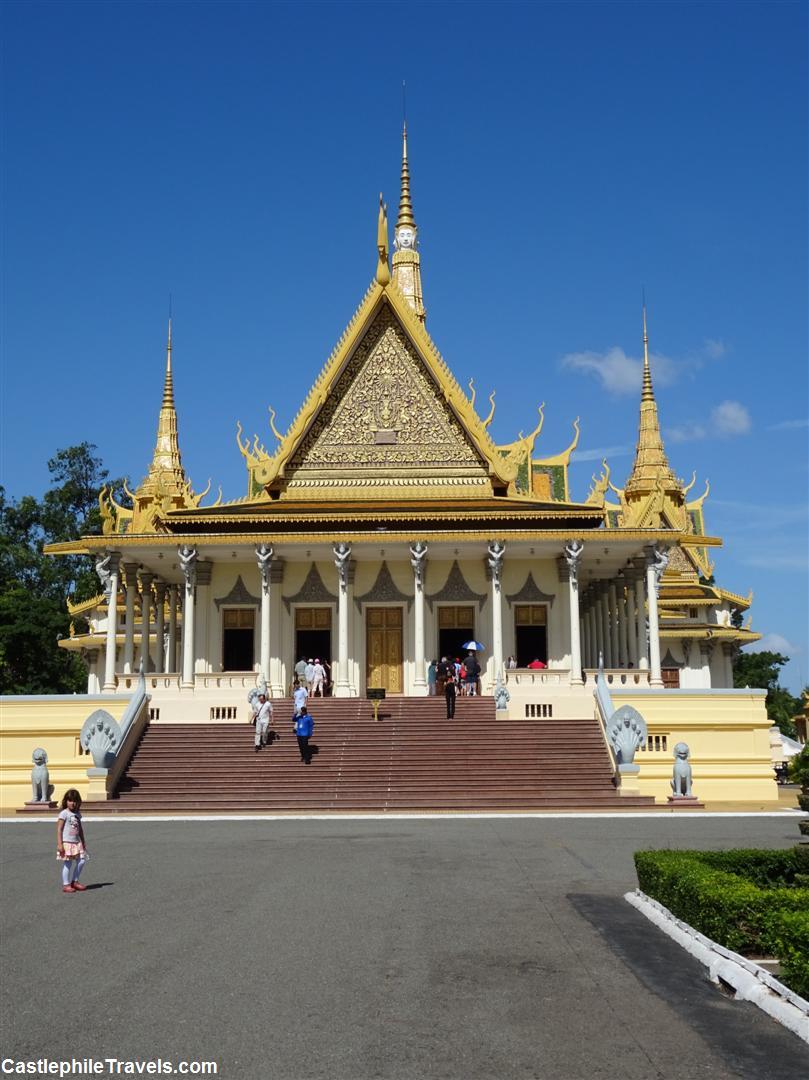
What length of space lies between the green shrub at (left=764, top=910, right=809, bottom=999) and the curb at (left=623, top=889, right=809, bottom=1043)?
71mm

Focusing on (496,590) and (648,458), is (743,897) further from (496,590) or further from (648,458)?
(648,458)

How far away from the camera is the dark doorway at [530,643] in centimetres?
3262

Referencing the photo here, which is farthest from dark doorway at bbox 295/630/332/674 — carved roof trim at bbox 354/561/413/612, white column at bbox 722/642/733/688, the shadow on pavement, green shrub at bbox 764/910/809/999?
green shrub at bbox 764/910/809/999

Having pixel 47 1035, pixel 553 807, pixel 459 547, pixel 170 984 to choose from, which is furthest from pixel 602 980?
pixel 459 547

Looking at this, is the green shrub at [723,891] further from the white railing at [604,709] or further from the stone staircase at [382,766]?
the white railing at [604,709]

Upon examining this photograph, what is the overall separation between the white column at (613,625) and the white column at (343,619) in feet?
29.2

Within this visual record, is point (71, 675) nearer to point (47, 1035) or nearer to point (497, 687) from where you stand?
point (497, 687)

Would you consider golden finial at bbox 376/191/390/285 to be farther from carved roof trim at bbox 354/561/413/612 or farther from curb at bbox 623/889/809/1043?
curb at bbox 623/889/809/1043

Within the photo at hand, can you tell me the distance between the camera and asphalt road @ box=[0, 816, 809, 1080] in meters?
5.87

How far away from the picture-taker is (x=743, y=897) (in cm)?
799

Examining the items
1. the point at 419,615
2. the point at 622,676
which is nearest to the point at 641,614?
the point at 622,676

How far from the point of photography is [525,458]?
3372cm

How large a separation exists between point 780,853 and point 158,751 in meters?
17.0

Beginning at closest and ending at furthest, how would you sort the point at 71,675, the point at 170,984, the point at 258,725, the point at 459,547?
the point at 170,984 < the point at 258,725 < the point at 459,547 < the point at 71,675
